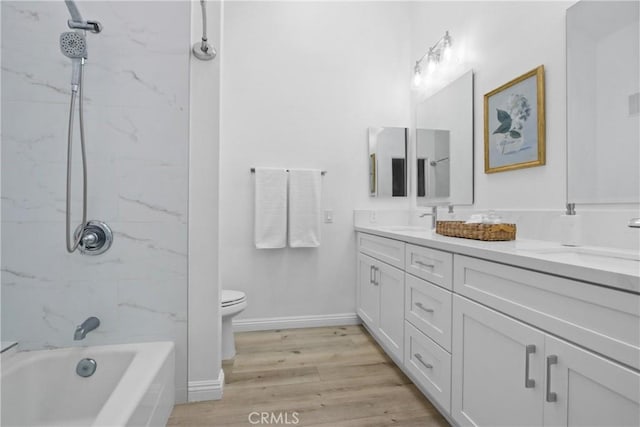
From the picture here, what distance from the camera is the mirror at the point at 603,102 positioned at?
1126 millimetres

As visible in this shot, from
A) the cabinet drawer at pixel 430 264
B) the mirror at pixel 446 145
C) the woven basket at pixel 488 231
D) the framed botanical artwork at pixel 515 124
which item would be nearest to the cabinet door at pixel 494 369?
the cabinet drawer at pixel 430 264

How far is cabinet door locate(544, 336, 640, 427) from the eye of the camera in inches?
27.1

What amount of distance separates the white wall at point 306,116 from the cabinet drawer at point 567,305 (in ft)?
5.20

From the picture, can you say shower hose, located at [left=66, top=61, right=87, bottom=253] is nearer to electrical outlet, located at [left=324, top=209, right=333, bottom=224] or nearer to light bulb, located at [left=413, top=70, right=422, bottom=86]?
electrical outlet, located at [left=324, top=209, right=333, bottom=224]

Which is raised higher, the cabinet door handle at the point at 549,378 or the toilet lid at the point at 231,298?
the cabinet door handle at the point at 549,378

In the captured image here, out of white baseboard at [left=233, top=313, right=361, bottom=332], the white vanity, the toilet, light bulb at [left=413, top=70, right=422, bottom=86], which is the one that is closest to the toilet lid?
the toilet

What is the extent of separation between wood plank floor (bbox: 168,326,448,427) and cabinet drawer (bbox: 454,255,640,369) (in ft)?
2.55

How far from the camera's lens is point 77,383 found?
4.39ft

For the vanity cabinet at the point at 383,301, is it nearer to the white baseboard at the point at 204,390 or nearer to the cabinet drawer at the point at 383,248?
the cabinet drawer at the point at 383,248

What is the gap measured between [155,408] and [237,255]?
135 cm

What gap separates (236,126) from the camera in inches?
98.1

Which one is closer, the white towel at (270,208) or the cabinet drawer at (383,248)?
the cabinet drawer at (383,248)

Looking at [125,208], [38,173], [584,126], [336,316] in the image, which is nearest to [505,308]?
[584,126]

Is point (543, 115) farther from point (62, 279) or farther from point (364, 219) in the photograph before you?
point (62, 279)
